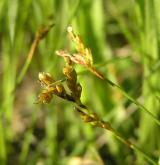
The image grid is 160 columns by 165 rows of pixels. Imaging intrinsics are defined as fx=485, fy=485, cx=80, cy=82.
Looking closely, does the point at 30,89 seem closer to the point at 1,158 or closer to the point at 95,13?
the point at 95,13

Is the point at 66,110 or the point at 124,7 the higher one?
the point at 124,7

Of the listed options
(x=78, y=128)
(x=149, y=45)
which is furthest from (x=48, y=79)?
(x=78, y=128)

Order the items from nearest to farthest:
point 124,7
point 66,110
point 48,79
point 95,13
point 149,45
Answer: point 48,79 → point 149,45 → point 95,13 → point 66,110 → point 124,7

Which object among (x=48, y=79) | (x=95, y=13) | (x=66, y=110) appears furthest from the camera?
(x=66, y=110)

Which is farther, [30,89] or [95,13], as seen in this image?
[30,89]

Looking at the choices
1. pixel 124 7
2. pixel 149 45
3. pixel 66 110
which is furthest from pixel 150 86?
pixel 124 7

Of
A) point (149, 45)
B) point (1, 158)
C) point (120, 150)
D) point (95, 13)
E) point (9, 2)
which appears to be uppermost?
point (9, 2)
